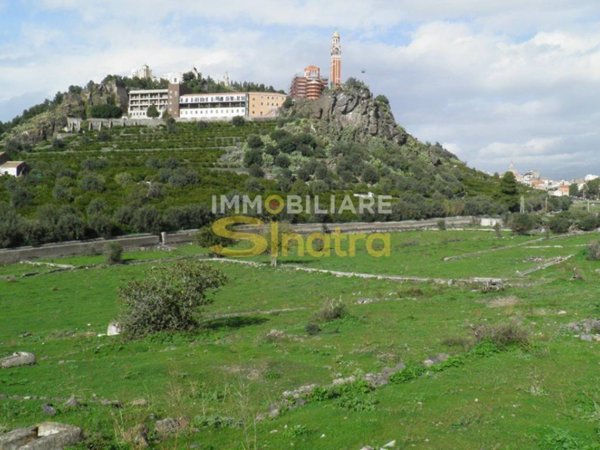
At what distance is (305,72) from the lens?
180 m

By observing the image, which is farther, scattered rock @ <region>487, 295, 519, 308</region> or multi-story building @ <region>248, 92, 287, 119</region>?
multi-story building @ <region>248, 92, 287, 119</region>

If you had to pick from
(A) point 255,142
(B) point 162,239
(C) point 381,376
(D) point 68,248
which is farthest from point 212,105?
(C) point 381,376

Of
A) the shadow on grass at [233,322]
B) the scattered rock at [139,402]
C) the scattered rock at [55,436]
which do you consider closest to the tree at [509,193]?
the shadow on grass at [233,322]

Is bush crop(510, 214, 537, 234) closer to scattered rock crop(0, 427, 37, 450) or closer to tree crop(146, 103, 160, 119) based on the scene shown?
scattered rock crop(0, 427, 37, 450)

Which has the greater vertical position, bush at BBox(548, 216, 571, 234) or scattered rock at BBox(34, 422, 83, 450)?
bush at BBox(548, 216, 571, 234)

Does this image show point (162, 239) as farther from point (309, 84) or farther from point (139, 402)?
point (309, 84)

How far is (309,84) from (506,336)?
15812 cm

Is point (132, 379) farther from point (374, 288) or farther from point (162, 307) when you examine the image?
point (374, 288)

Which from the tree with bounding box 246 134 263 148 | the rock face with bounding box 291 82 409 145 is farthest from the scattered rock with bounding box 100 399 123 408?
the rock face with bounding box 291 82 409 145

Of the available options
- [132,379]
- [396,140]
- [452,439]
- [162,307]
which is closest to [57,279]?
[162,307]

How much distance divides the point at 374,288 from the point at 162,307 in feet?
53.4

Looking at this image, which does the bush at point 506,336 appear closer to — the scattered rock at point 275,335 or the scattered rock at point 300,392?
the scattered rock at point 300,392

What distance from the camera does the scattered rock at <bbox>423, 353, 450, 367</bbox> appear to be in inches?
663

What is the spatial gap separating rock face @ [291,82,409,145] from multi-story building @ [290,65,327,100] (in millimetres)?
9289
